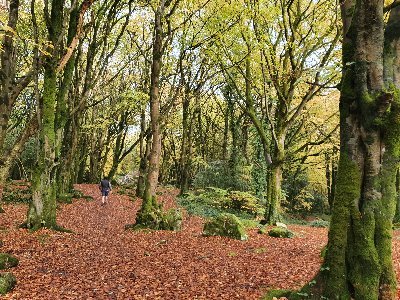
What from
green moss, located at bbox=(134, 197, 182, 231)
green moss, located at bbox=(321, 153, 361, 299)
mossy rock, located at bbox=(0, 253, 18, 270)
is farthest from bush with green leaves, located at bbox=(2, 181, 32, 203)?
green moss, located at bbox=(321, 153, 361, 299)

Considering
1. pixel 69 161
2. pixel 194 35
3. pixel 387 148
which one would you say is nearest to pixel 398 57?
pixel 387 148

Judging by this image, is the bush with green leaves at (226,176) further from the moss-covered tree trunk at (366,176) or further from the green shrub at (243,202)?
the moss-covered tree trunk at (366,176)

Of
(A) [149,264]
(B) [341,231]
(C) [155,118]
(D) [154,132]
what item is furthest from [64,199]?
(B) [341,231]

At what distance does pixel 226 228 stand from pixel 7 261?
7867 mm

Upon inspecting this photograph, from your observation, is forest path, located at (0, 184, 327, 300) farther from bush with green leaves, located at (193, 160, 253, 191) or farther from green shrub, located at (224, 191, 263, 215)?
bush with green leaves, located at (193, 160, 253, 191)

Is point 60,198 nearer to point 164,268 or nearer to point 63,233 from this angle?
point 63,233

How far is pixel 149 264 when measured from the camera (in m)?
9.87

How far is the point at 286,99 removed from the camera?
18328 mm

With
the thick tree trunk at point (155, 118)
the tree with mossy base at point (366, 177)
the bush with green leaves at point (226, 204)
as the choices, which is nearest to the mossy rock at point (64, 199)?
the bush with green leaves at point (226, 204)

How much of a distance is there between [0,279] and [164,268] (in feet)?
12.6

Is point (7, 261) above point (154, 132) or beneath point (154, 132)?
beneath

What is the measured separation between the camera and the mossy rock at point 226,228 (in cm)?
1391

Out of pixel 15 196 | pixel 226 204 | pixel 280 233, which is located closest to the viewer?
pixel 280 233

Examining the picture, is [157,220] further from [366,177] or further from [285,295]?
[366,177]
